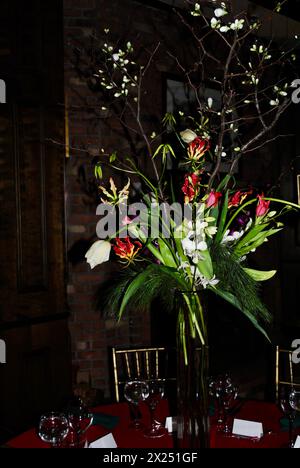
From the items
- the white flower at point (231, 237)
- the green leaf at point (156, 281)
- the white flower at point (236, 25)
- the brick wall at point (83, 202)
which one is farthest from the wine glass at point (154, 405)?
the brick wall at point (83, 202)

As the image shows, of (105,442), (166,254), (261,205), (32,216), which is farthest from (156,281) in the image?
(32,216)

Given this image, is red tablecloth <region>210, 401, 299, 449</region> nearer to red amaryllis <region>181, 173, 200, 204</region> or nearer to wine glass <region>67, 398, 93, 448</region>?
wine glass <region>67, 398, 93, 448</region>

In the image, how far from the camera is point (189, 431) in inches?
56.7

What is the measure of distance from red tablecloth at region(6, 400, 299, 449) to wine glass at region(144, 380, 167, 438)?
0.10ft

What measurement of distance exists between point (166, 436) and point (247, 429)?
27 cm

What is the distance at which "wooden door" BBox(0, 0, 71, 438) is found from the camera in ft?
10.7

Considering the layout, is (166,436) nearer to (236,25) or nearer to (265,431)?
(265,431)

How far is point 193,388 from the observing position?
1438 millimetres

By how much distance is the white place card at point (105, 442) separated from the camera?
1.62 metres

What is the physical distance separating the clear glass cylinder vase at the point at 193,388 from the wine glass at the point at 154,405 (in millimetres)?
364

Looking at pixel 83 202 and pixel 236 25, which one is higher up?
pixel 236 25

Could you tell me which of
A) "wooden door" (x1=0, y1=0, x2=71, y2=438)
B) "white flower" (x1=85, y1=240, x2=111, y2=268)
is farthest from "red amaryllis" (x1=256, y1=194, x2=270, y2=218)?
"wooden door" (x1=0, y1=0, x2=71, y2=438)
